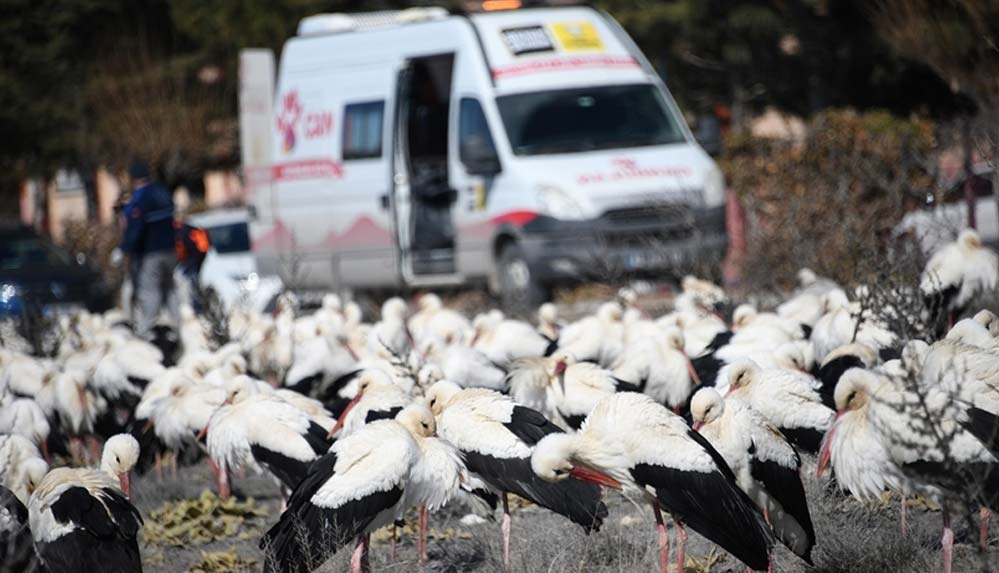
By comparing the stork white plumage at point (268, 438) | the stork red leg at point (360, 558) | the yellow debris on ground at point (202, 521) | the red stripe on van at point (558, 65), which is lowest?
the red stripe on van at point (558, 65)

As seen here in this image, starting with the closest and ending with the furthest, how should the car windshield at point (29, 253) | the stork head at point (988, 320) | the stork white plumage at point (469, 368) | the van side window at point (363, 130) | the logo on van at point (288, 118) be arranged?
the stork head at point (988, 320) < the stork white plumage at point (469, 368) < the van side window at point (363, 130) < the logo on van at point (288, 118) < the car windshield at point (29, 253)

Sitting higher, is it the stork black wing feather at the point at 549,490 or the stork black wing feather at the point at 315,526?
the stork black wing feather at the point at 315,526

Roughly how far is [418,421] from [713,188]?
28.9ft

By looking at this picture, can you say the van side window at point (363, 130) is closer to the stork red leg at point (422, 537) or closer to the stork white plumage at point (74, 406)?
A: the stork white plumage at point (74, 406)

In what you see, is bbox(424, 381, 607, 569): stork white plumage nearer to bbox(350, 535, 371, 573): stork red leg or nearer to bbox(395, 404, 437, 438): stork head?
bbox(395, 404, 437, 438): stork head

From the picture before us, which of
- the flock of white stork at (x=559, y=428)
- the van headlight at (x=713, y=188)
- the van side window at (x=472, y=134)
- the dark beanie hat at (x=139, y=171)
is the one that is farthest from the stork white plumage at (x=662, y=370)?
the dark beanie hat at (x=139, y=171)

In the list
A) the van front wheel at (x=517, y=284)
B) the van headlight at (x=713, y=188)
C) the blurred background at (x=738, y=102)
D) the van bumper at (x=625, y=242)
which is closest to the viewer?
the blurred background at (x=738, y=102)

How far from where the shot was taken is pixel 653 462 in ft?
20.8

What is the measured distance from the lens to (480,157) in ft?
50.8

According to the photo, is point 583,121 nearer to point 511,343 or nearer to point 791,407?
point 511,343

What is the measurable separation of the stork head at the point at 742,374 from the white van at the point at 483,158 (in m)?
5.61

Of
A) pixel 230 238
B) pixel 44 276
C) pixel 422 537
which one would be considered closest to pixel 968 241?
pixel 422 537

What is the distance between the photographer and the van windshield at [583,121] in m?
15.4

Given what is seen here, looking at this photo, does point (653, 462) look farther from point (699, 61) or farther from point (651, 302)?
point (699, 61)
